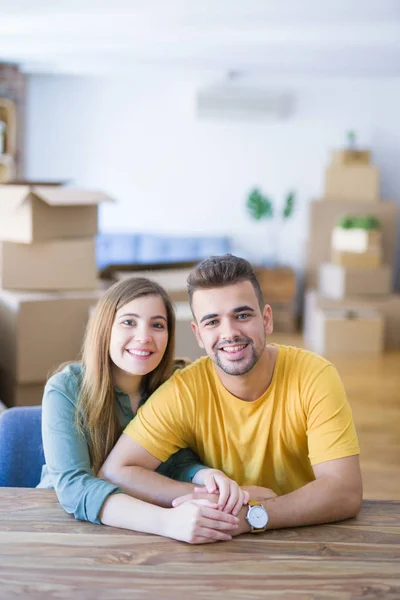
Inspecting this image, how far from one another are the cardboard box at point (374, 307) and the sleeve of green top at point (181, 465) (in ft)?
15.3

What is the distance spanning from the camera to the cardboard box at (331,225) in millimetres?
7027

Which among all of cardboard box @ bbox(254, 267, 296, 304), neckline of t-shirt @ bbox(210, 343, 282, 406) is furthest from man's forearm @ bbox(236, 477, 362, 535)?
cardboard box @ bbox(254, 267, 296, 304)

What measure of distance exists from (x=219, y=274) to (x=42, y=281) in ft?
6.32

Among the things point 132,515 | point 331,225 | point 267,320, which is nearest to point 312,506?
point 132,515

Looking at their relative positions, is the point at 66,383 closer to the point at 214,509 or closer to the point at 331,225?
the point at 214,509

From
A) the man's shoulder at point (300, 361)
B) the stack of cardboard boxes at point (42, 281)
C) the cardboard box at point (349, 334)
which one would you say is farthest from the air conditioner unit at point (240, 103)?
the man's shoulder at point (300, 361)

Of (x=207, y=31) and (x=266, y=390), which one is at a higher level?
(x=207, y=31)

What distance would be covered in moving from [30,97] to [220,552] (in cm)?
658

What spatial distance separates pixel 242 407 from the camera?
6.05ft

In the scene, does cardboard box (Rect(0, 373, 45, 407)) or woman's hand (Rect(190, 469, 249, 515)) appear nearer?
woman's hand (Rect(190, 469, 249, 515))

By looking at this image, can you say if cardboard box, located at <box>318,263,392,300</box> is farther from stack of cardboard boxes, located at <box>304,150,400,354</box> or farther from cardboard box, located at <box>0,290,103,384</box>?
cardboard box, located at <box>0,290,103,384</box>

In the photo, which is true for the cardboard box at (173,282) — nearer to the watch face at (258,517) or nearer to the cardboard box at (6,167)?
the cardboard box at (6,167)

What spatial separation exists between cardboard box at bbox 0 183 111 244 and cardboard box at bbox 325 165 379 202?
3.89 m

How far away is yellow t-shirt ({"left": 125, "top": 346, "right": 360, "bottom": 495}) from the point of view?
5.90 feet
